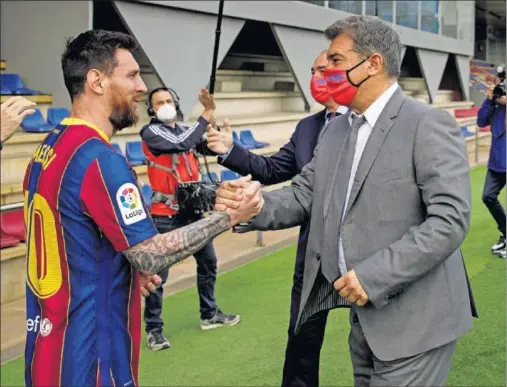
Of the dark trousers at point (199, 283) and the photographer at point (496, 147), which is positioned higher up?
the photographer at point (496, 147)

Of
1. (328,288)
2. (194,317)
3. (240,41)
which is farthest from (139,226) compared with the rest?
(240,41)

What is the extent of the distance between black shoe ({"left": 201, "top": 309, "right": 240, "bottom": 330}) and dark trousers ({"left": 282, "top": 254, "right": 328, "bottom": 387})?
2100 mm

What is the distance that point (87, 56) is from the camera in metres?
2.60

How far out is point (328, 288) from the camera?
9.62ft

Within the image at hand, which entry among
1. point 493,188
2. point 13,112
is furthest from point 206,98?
point 493,188

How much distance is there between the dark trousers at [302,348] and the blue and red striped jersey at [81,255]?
153 cm

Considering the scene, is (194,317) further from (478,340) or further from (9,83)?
(9,83)

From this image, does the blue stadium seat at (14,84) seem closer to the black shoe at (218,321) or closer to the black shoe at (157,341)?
the black shoe at (218,321)

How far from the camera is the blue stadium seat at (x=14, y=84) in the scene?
984cm

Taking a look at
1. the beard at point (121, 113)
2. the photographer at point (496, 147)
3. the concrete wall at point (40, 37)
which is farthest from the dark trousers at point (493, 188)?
the beard at point (121, 113)

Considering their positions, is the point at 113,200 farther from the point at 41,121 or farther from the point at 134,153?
the point at 134,153

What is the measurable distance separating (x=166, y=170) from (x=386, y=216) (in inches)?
133

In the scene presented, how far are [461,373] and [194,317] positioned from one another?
2.48 meters

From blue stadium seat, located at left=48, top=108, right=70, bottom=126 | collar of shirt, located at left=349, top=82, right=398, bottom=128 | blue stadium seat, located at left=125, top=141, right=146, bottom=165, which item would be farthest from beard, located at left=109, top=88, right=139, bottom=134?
blue stadium seat, located at left=125, top=141, right=146, bottom=165
